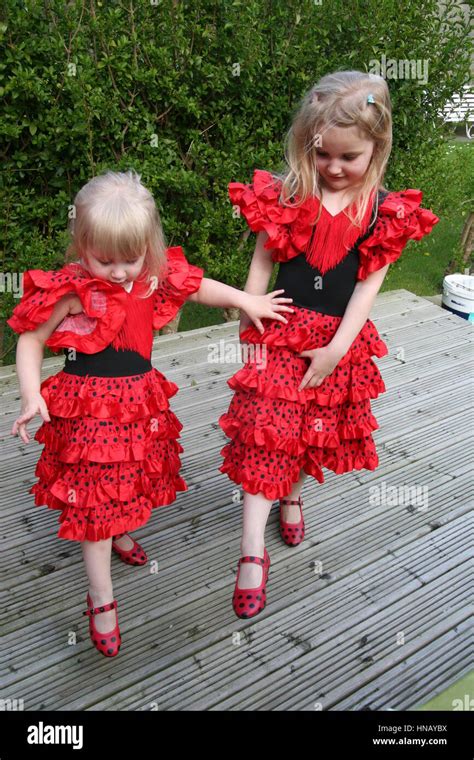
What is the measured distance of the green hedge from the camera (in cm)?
295

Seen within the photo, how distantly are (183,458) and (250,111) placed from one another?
2.00 meters

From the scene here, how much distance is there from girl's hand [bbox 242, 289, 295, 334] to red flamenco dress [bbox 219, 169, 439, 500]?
0.15 feet

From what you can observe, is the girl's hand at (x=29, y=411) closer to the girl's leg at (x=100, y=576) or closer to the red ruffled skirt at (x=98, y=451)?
the red ruffled skirt at (x=98, y=451)

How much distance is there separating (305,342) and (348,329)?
13 centimetres

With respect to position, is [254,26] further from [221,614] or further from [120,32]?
[221,614]

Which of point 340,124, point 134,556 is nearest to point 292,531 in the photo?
point 134,556

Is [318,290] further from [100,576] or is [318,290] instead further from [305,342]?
[100,576]

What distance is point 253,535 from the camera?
2031 mm

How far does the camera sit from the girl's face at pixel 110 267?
1654 mm

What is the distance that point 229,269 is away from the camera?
382 cm

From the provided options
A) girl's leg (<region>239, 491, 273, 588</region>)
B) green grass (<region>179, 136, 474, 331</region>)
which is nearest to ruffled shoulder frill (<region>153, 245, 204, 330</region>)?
girl's leg (<region>239, 491, 273, 588</region>)

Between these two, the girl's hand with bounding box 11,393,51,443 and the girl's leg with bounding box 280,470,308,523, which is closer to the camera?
the girl's hand with bounding box 11,393,51,443

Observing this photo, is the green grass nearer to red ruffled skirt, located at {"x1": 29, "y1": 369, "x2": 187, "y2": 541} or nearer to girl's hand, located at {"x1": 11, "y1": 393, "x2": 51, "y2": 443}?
red ruffled skirt, located at {"x1": 29, "y1": 369, "x2": 187, "y2": 541}

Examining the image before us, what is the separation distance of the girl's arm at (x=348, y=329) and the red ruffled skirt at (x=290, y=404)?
0.05m
